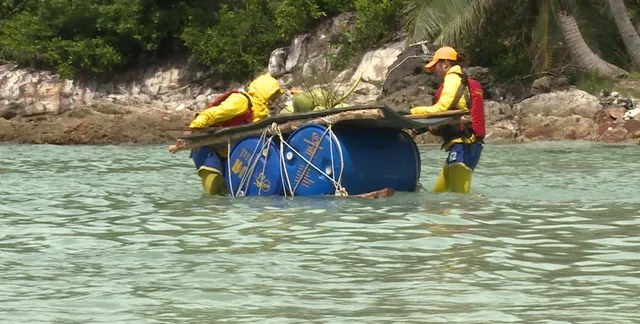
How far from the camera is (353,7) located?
97.3ft

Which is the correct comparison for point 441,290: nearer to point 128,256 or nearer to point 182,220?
point 128,256

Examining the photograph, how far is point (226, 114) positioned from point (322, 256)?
3.57 m

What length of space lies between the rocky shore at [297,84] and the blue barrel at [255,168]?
6.19 metres

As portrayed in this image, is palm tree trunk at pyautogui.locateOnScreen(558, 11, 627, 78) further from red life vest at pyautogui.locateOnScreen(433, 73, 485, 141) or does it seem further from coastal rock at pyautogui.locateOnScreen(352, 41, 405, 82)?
red life vest at pyautogui.locateOnScreen(433, 73, 485, 141)

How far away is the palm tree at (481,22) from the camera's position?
2327 cm

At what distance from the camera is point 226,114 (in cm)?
1126

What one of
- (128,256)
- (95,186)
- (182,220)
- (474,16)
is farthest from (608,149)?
(128,256)

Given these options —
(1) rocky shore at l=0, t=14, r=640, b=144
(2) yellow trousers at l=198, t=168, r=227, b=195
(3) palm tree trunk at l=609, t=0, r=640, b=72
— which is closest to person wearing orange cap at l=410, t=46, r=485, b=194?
(2) yellow trousers at l=198, t=168, r=227, b=195

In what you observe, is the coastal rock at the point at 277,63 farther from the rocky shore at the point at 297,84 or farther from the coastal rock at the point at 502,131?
the coastal rock at the point at 502,131

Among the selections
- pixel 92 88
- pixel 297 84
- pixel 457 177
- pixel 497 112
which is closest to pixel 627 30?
pixel 497 112

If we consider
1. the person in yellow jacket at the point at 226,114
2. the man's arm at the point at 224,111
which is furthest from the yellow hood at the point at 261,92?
the man's arm at the point at 224,111

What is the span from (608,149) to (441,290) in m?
12.9

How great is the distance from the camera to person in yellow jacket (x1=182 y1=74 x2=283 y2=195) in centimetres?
1125

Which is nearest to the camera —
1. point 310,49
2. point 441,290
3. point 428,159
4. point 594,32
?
point 441,290
